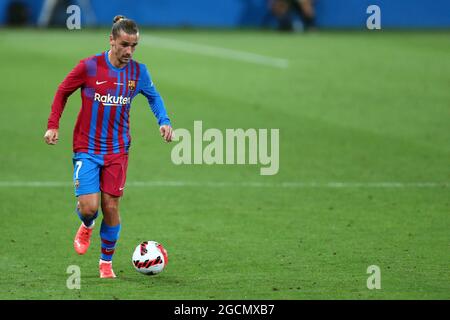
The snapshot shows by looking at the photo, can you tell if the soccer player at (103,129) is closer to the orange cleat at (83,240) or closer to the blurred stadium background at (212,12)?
the orange cleat at (83,240)

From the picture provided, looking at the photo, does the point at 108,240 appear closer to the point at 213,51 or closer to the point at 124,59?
the point at 124,59

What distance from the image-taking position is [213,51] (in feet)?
87.6

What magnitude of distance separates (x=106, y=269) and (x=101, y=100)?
1419 mm

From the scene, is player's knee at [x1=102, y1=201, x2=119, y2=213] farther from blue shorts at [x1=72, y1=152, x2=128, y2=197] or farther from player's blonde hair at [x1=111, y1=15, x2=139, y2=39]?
player's blonde hair at [x1=111, y1=15, x2=139, y2=39]

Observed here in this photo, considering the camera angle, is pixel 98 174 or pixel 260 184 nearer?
pixel 98 174

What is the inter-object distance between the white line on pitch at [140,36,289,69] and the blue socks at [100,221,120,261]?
50.5 feet

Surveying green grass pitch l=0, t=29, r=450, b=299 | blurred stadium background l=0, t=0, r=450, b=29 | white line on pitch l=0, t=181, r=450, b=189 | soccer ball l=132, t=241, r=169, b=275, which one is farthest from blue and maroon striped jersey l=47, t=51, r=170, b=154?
blurred stadium background l=0, t=0, r=450, b=29

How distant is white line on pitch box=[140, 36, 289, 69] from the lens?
2479 centimetres

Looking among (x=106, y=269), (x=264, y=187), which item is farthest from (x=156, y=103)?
(x=264, y=187)

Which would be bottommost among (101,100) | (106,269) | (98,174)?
(106,269)

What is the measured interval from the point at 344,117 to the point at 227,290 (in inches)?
407

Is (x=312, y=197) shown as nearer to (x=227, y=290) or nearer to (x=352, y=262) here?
(x=352, y=262)

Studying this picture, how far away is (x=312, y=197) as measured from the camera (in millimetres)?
12680

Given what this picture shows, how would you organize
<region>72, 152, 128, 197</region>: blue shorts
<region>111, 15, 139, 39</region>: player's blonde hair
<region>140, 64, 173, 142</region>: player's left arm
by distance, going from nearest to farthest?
<region>111, 15, 139, 39</region>: player's blonde hair → <region>72, 152, 128, 197</region>: blue shorts → <region>140, 64, 173, 142</region>: player's left arm
